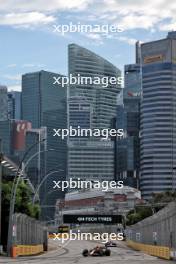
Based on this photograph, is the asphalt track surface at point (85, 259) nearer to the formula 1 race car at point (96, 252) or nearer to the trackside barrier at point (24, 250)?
the formula 1 race car at point (96, 252)

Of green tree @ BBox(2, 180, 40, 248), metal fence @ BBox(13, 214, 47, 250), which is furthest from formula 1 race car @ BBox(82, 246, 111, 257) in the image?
green tree @ BBox(2, 180, 40, 248)

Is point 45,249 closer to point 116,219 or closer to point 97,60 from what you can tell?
point 116,219

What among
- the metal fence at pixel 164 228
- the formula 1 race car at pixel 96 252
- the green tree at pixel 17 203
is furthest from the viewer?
the green tree at pixel 17 203

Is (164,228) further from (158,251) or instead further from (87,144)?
(87,144)

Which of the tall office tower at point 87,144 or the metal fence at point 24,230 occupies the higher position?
the tall office tower at point 87,144

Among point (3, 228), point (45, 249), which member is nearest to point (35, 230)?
point (3, 228)

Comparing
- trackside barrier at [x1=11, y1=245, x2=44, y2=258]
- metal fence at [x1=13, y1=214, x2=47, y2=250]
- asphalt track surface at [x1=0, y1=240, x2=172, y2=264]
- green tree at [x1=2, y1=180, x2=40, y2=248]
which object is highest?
green tree at [x1=2, y1=180, x2=40, y2=248]

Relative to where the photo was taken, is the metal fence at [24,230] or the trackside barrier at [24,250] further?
the trackside barrier at [24,250]

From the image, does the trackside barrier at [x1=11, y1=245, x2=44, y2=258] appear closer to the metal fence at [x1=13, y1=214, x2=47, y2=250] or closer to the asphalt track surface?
the metal fence at [x1=13, y1=214, x2=47, y2=250]

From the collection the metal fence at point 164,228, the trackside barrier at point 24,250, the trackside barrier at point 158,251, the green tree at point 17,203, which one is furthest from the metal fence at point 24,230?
the trackside barrier at point 158,251

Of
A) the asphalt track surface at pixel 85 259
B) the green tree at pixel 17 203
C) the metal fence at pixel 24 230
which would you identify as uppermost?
the green tree at pixel 17 203

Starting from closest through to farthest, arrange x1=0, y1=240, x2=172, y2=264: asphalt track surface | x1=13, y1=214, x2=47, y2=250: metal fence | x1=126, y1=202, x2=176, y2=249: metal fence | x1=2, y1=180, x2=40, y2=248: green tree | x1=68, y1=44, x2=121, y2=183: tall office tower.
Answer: x1=0, y1=240, x2=172, y2=264: asphalt track surface → x1=126, y1=202, x2=176, y2=249: metal fence → x1=13, y1=214, x2=47, y2=250: metal fence → x1=2, y1=180, x2=40, y2=248: green tree → x1=68, y1=44, x2=121, y2=183: tall office tower

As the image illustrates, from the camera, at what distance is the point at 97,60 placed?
535ft

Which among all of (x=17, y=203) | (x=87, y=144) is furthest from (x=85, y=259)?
(x=87, y=144)
